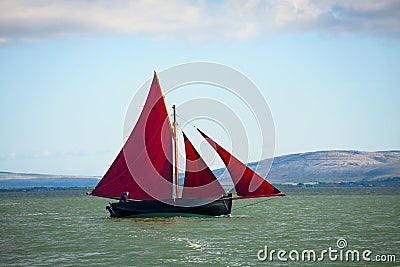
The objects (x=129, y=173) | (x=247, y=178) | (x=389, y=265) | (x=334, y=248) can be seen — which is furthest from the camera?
(x=129, y=173)

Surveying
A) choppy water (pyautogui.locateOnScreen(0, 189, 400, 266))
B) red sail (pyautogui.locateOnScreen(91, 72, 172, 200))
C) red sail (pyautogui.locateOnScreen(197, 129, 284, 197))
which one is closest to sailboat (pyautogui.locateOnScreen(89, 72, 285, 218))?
red sail (pyautogui.locateOnScreen(91, 72, 172, 200))

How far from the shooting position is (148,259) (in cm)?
3466

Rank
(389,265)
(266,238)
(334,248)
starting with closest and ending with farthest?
(389,265) < (334,248) < (266,238)

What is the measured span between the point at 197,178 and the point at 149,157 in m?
4.21

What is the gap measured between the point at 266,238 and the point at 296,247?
484cm

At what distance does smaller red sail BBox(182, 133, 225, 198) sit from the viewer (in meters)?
55.1

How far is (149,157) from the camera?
56156mm

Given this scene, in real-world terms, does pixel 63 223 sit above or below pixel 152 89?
below

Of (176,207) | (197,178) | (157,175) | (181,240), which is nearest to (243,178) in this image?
(197,178)

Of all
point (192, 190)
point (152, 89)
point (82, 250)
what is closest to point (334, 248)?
A: point (82, 250)

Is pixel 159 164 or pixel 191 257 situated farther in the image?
pixel 159 164

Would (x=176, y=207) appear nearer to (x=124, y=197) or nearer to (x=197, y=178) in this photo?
(x=197, y=178)

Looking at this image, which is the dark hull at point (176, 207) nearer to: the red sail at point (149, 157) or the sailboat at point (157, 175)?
the sailboat at point (157, 175)

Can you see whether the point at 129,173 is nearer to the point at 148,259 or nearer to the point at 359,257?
the point at 148,259
